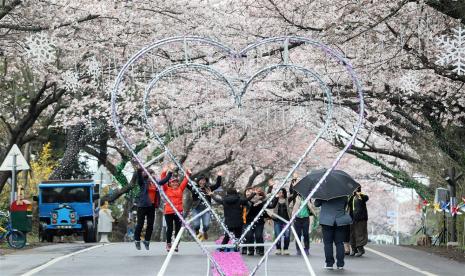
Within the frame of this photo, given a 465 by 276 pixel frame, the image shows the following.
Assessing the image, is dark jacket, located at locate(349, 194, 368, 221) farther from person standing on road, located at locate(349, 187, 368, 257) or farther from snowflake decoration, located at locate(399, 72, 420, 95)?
snowflake decoration, located at locate(399, 72, 420, 95)

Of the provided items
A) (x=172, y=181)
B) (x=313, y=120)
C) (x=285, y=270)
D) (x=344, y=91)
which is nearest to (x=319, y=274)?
(x=285, y=270)

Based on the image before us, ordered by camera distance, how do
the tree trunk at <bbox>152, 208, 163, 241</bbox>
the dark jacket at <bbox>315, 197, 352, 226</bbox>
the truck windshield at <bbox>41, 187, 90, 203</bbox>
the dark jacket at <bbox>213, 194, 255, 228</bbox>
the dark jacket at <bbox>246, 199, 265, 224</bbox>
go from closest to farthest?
the dark jacket at <bbox>315, 197, 352, 226</bbox>, the dark jacket at <bbox>213, 194, 255, 228</bbox>, the dark jacket at <bbox>246, 199, 265, 224</bbox>, the truck windshield at <bbox>41, 187, 90, 203</bbox>, the tree trunk at <bbox>152, 208, 163, 241</bbox>

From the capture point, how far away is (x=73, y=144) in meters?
37.1

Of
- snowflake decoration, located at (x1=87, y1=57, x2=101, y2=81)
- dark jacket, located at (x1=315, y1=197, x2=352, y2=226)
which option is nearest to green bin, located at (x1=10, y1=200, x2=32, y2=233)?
snowflake decoration, located at (x1=87, y1=57, x2=101, y2=81)

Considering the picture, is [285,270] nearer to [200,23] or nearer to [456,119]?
[200,23]

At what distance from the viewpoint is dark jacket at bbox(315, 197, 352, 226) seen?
651 inches

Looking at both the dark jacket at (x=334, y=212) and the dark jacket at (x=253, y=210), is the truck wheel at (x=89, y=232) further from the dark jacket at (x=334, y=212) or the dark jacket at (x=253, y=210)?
the dark jacket at (x=334, y=212)

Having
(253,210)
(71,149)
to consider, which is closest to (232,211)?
(253,210)

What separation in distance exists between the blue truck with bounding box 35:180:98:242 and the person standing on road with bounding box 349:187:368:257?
38.4ft

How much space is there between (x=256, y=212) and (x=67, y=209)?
12463 millimetres

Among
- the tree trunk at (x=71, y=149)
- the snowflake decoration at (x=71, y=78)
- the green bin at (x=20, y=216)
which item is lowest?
the green bin at (x=20, y=216)

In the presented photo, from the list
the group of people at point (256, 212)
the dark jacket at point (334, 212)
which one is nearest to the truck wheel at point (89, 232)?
the group of people at point (256, 212)

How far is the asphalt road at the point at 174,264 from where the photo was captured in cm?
1583

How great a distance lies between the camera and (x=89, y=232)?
103ft
